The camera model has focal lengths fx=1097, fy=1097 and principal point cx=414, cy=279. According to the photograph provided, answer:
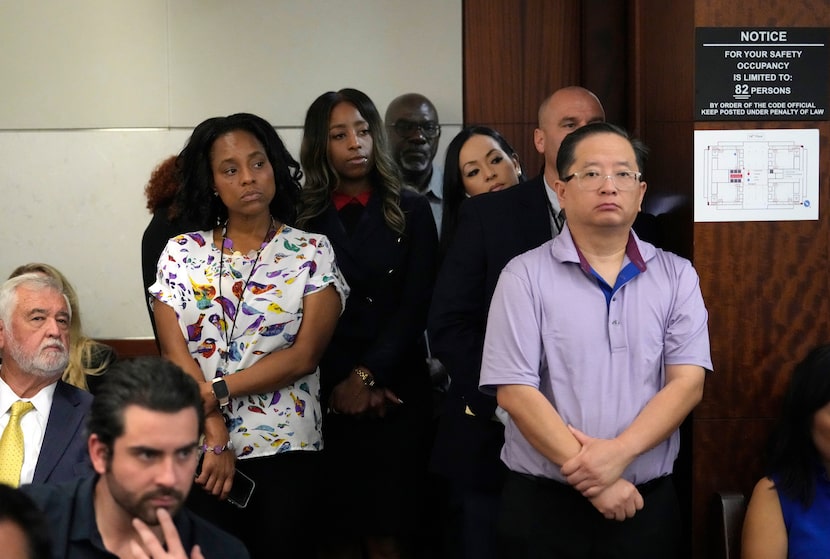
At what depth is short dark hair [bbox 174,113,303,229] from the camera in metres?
3.20

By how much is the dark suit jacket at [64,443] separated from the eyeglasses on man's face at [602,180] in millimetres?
1361

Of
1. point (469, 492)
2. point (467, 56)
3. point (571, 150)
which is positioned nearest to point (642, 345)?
point (571, 150)

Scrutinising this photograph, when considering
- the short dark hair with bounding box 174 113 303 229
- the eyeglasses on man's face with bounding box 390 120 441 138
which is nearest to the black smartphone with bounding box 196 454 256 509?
the short dark hair with bounding box 174 113 303 229

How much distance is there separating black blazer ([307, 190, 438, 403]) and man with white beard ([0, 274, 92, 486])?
880 mm

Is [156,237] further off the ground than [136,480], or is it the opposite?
[156,237]

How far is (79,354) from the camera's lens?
3.52m

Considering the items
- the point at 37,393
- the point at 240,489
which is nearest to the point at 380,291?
the point at 240,489

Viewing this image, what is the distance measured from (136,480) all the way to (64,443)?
37.0 inches

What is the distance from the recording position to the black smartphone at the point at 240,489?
115 inches

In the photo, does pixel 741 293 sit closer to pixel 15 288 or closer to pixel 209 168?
pixel 209 168

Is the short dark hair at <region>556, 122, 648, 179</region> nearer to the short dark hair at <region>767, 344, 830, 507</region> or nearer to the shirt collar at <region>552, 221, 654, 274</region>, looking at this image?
the shirt collar at <region>552, 221, 654, 274</region>

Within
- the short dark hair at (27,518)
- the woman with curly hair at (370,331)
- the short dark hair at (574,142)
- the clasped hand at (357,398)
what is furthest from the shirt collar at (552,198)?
the short dark hair at (27,518)

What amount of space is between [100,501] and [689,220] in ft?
6.04

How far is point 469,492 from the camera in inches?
123
